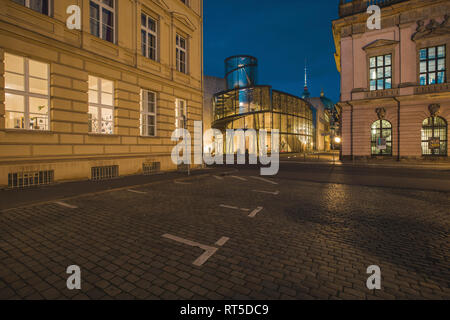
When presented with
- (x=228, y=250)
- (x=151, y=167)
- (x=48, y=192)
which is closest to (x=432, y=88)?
(x=151, y=167)

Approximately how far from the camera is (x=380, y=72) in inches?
963

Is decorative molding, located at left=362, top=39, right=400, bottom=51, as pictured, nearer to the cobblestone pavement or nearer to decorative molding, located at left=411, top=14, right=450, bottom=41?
decorative molding, located at left=411, top=14, right=450, bottom=41

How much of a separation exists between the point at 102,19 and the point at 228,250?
12733 millimetres

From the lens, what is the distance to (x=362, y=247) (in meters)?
3.75

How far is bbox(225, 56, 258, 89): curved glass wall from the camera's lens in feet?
187

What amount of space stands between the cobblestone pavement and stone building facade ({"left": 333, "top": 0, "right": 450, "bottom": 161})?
2113cm

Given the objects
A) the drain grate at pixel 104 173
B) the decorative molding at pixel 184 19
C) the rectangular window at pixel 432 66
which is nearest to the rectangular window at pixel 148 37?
the decorative molding at pixel 184 19

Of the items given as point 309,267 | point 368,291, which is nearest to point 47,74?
point 309,267

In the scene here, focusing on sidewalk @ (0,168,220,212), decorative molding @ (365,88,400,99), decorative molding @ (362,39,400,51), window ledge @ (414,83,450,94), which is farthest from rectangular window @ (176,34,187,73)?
window ledge @ (414,83,450,94)

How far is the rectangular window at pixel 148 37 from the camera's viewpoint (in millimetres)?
13258

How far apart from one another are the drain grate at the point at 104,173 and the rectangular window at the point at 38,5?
21.5 feet

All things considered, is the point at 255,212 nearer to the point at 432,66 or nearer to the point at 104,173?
the point at 104,173

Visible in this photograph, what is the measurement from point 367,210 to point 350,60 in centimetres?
2545
